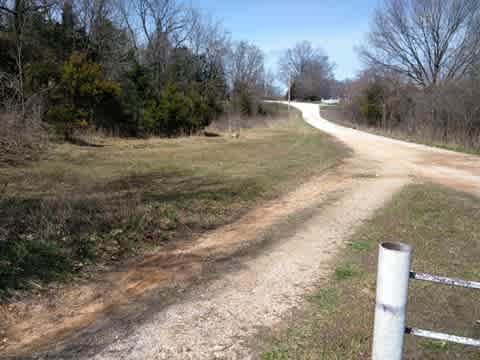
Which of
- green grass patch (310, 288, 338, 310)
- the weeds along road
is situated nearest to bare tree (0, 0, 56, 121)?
the weeds along road

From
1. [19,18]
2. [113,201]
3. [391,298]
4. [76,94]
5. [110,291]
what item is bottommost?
[110,291]

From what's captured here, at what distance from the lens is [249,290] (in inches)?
147

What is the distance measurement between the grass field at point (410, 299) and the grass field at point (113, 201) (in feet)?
7.63

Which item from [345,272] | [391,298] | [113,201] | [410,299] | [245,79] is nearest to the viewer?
[391,298]

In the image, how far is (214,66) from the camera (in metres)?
41.6

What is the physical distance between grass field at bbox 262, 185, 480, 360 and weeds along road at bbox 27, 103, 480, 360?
215mm

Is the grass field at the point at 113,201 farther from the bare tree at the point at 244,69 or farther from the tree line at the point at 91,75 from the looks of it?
the bare tree at the point at 244,69

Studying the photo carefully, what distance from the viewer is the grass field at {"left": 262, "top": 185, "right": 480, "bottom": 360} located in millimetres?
2820

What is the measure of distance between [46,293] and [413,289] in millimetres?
3584

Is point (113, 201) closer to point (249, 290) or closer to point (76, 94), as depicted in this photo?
point (249, 290)

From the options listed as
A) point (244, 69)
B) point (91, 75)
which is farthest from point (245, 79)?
point (91, 75)

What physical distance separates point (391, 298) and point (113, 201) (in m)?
5.40

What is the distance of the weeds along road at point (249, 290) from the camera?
9.24 ft

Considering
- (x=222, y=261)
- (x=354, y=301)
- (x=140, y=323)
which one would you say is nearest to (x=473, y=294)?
(x=354, y=301)
